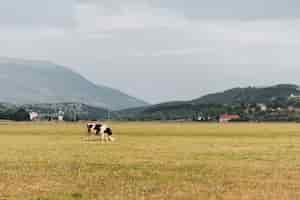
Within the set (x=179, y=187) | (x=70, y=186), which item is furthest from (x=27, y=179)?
(x=179, y=187)

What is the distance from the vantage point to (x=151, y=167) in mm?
22688

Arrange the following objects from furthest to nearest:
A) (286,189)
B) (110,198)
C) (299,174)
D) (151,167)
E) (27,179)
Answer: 1. (151,167)
2. (299,174)
3. (27,179)
4. (286,189)
5. (110,198)

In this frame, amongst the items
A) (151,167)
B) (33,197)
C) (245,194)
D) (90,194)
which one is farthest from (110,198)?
(151,167)

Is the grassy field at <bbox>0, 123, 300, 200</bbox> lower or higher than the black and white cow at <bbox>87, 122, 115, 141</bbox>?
lower

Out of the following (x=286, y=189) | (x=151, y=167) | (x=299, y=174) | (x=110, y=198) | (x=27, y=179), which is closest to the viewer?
(x=110, y=198)

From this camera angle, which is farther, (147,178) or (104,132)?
(104,132)

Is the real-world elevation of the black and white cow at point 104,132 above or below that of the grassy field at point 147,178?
above

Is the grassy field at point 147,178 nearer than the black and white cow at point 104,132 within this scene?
Yes

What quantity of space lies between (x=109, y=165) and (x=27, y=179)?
510 cm

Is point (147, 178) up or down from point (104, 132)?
down

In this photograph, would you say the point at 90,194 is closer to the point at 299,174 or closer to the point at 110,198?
the point at 110,198

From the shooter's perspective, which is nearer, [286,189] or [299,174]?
[286,189]

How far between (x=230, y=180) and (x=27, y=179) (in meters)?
5.90

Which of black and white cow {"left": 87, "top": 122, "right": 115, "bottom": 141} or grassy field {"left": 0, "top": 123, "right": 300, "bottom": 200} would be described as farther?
black and white cow {"left": 87, "top": 122, "right": 115, "bottom": 141}
